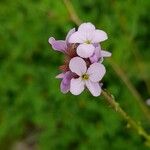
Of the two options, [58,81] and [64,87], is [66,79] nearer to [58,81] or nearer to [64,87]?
[64,87]

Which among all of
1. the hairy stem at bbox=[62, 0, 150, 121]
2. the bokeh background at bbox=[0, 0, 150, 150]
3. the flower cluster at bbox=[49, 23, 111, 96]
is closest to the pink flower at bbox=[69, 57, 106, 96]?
the flower cluster at bbox=[49, 23, 111, 96]

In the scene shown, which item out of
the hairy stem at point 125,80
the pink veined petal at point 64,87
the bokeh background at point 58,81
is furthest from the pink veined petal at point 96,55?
the bokeh background at point 58,81

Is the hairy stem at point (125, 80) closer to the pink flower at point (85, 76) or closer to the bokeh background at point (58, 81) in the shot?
the bokeh background at point (58, 81)

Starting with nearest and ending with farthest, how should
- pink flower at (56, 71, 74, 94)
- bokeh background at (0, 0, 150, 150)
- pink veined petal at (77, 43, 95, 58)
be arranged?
pink veined petal at (77, 43, 95, 58) → pink flower at (56, 71, 74, 94) → bokeh background at (0, 0, 150, 150)

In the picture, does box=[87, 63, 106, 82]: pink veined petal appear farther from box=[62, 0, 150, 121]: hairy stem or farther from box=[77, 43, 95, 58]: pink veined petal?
box=[62, 0, 150, 121]: hairy stem

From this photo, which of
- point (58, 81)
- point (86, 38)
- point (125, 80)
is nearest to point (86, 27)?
point (86, 38)

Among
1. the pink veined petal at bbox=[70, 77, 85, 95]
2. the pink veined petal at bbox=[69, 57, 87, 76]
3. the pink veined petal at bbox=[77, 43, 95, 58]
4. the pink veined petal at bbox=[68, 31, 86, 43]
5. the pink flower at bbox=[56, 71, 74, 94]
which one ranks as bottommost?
the pink veined petal at bbox=[70, 77, 85, 95]
